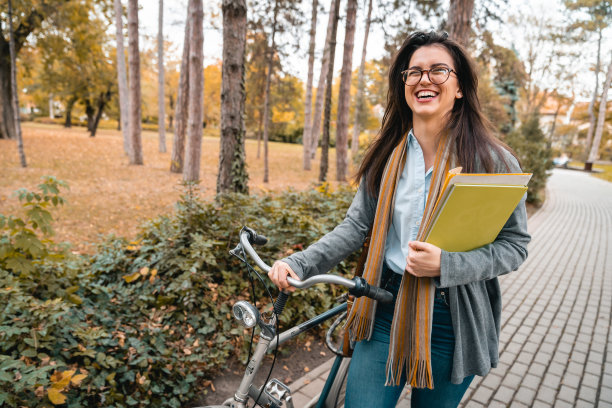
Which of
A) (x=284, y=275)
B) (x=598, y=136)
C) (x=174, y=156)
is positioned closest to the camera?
(x=284, y=275)

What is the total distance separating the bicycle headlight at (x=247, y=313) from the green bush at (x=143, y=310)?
141 cm

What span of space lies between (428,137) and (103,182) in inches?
445

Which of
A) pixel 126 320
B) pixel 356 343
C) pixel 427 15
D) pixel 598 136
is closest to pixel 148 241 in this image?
pixel 126 320

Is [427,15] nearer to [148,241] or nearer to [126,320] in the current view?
[148,241]

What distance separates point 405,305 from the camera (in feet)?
4.75

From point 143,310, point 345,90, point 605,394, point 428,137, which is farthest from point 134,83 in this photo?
point 605,394

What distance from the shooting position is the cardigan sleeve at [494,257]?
1.30 metres

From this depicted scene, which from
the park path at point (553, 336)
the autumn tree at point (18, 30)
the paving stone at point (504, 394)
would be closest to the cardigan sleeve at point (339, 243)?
the park path at point (553, 336)

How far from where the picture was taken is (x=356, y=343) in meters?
1.70

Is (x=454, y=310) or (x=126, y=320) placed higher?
(x=454, y=310)

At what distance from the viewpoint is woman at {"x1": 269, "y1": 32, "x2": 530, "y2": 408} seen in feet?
4.59

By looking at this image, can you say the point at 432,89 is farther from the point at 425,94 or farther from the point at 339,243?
the point at 339,243

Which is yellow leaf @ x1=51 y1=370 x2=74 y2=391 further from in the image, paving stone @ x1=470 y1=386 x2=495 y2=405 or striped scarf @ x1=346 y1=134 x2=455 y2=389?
paving stone @ x1=470 y1=386 x2=495 y2=405

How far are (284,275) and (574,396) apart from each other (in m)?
3.24
